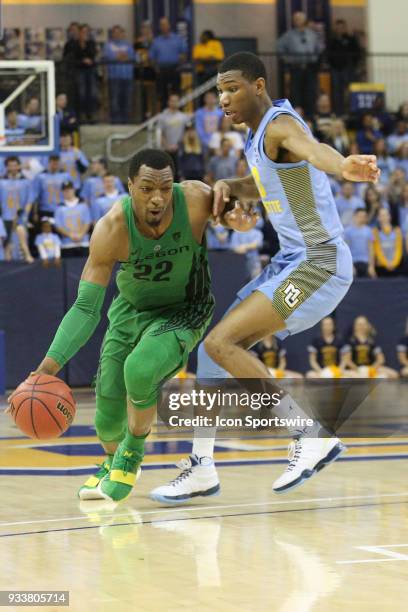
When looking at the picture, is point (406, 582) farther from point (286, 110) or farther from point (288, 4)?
point (288, 4)

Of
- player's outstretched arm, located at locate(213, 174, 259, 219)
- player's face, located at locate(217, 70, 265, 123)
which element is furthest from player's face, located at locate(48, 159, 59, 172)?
player's face, located at locate(217, 70, 265, 123)

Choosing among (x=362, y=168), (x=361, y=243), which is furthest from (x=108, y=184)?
(x=362, y=168)

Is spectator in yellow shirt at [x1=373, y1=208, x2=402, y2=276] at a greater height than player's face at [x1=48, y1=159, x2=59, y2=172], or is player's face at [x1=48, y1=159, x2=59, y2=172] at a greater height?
player's face at [x1=48, y1=159, x2=59, y2=172]

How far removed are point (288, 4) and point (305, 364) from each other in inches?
473

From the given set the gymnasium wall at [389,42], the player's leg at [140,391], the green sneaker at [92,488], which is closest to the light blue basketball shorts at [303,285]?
the player's leg at [140,391]

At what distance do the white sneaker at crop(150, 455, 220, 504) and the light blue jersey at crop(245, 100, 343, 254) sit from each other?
1.34 metres

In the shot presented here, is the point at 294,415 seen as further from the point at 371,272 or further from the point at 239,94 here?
the point at 371,272

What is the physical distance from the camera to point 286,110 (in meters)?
6.56

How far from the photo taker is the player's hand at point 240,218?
A: 664cm

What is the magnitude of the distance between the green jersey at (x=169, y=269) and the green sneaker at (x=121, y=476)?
2.77 ft

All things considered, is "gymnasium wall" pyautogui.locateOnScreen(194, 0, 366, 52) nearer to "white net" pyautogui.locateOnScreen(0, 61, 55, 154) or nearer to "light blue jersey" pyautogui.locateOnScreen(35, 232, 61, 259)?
"light blue jersey" pyautogui.locateOnScreen(35, 232, 61, 259)

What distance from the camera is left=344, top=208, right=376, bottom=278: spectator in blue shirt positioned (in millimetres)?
16438

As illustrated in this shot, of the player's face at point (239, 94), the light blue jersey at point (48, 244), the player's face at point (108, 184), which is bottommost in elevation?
the light blue jersey at point (48, 244)

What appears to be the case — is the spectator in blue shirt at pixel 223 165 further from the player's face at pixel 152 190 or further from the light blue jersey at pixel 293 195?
Answer: the player's face at pixel 152 190
